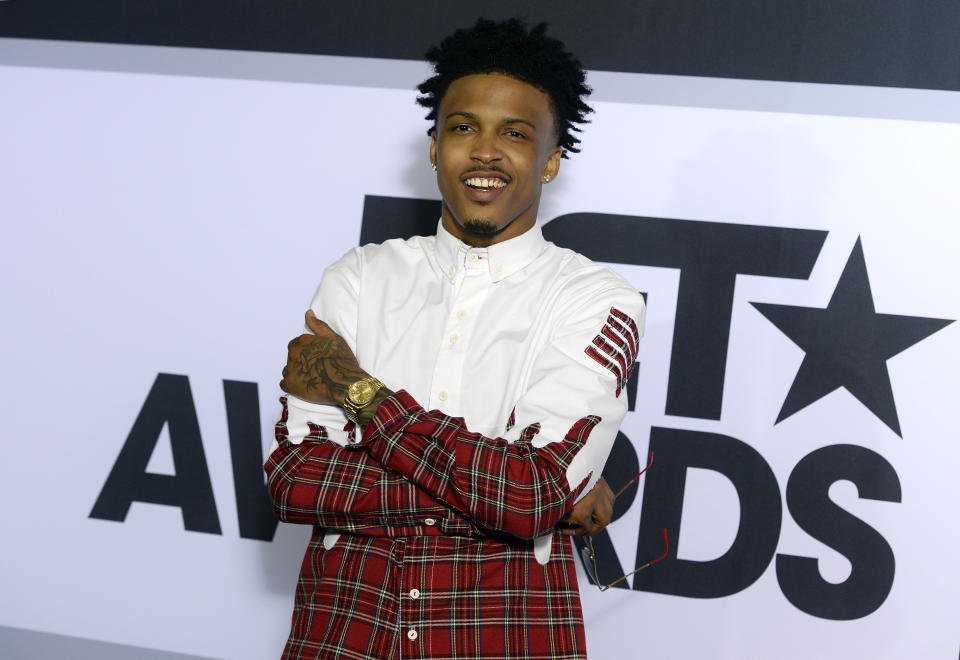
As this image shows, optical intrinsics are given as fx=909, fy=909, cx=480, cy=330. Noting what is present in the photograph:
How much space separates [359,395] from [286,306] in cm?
118

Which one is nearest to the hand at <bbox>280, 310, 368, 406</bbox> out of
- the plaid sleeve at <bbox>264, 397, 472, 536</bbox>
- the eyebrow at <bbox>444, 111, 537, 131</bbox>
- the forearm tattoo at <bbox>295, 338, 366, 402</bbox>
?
the forearm tattoo at <bbox>295, 338, 366, 402</bbox>

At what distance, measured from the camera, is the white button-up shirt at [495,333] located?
1634 mm

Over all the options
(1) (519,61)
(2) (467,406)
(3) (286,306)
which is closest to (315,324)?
(2) (467,406)

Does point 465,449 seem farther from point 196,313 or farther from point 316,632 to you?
point 196,313

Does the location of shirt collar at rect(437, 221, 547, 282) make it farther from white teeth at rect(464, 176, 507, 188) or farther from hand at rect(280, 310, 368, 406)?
hand at rect(280, 310, 368, 406)

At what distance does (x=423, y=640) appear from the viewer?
160cm

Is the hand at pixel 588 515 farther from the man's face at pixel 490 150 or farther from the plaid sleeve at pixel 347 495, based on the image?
the man's face at pixel 490 150

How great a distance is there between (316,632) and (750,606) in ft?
4.37

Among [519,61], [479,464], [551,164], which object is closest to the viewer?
[479,464]

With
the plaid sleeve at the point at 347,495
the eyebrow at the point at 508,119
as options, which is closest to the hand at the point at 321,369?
the plaid sleeve at the point at 347,495

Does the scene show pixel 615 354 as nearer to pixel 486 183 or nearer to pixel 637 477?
pixel 486 183

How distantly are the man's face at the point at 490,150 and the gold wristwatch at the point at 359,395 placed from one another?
1.29ft

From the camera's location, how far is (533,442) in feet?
5.17

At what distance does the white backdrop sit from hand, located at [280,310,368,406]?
992 mm
